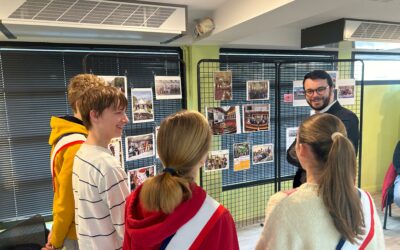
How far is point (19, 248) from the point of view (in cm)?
200

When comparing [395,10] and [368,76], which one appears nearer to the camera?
[395,10]

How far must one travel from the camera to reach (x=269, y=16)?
79.4 inches

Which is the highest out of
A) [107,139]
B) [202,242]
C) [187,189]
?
[107,139]

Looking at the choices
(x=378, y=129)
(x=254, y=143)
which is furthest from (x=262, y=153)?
(x=378, y=129)

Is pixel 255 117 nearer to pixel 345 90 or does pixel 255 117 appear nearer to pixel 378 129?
pixel 345 90

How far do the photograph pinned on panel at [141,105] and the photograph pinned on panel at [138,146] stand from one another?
0.14 meters

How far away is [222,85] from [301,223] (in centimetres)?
173

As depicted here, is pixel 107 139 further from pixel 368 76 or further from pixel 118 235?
pixel 368 76

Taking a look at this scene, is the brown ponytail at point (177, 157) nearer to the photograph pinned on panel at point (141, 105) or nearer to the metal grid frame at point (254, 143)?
the photograph pinned on panel at point (141, 105)

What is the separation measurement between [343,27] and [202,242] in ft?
8.88

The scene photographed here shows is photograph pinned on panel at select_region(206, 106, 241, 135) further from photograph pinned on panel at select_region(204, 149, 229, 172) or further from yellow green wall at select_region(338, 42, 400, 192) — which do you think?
yellow green wall at select_region(338, 42, 400, 192)

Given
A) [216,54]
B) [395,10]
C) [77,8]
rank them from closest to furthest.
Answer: [77,8], [395,10], [216,54]

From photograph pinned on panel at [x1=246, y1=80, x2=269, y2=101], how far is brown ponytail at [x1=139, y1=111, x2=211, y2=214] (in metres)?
1.86

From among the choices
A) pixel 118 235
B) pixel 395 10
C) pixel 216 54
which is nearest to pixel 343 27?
pixel 395 10
